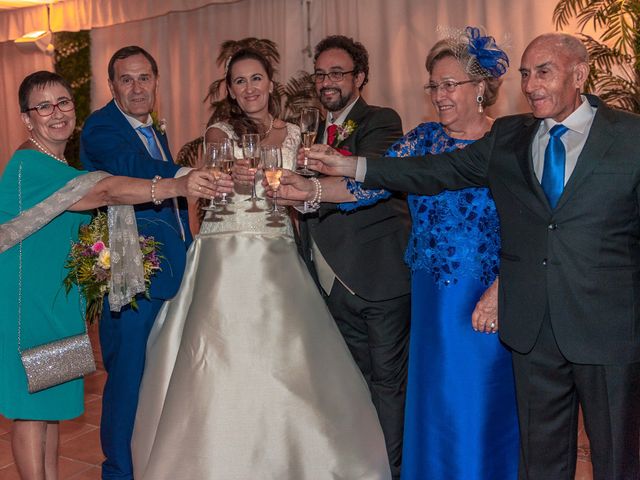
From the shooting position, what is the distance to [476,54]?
3176mm

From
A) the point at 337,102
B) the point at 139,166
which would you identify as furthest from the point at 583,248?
the point at 139,166

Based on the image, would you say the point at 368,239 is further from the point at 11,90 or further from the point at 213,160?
the point at 11,90

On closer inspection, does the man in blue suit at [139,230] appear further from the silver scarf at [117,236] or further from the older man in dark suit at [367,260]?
the older man in dark suit at [367,260]

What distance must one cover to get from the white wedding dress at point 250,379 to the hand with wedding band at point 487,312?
721mm

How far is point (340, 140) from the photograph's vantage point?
3754mm

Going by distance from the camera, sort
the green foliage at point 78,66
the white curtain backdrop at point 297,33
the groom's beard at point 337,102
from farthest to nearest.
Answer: the green foliage at point 78,66, the white curtain backdrop at point 297,33, the groom's beard at point 337,102

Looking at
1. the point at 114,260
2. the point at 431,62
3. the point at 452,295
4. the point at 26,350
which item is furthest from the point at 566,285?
the point at 26,350

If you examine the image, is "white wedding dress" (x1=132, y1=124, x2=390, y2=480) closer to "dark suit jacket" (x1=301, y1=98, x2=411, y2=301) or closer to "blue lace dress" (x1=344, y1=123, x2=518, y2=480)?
"dark suit jacket" (x1=301, y1=98, x2=411, y2=301)

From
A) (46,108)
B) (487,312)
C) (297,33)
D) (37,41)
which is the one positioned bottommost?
(487,312)

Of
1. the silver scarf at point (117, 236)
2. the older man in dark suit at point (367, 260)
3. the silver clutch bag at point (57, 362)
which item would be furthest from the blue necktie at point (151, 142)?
the silver clutch bag at point (57, 362)

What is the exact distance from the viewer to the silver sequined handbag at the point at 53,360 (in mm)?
3082

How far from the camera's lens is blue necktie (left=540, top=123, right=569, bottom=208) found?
272 centimetres

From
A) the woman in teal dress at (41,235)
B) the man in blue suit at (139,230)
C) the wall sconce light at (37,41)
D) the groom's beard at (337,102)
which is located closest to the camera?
the woman in teal dress at (41,235)

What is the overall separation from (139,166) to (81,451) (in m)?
A: 2.10
